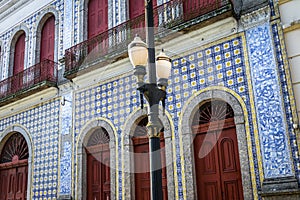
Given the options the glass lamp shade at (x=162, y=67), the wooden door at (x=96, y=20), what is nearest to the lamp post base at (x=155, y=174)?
the glass lamp shade at (x=162, y=67)

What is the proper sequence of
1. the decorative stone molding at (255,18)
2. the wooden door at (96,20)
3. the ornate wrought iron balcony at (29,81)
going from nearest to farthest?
the decorative stone molding at (255,18) < the wooden door at (96,20) < the ornate wrought iron balcony at (29,81)

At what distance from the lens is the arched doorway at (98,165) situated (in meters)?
9.64

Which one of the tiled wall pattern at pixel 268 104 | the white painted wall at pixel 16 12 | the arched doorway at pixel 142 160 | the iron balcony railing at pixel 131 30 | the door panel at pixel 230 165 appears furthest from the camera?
the white painted wall at pixel 16 12

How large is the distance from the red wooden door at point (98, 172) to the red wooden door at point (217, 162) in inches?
108

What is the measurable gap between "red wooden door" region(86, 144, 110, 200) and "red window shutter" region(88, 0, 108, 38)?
365 cm

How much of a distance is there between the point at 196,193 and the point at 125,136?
96.2 inches

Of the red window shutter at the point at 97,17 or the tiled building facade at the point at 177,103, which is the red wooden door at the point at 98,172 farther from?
the red window shutter at the point at 97,17

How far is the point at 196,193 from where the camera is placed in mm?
7867

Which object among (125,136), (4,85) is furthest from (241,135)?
(4,85)

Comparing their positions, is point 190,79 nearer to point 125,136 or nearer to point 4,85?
point 125,136


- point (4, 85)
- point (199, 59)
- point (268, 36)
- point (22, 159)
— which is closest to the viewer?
point (268, 36)

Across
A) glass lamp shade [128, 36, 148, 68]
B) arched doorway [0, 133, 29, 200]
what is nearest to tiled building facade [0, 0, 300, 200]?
arched doorway [0, 133, 29, 200]

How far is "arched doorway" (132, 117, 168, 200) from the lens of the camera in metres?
8.86

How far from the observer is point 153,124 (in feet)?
16.7
